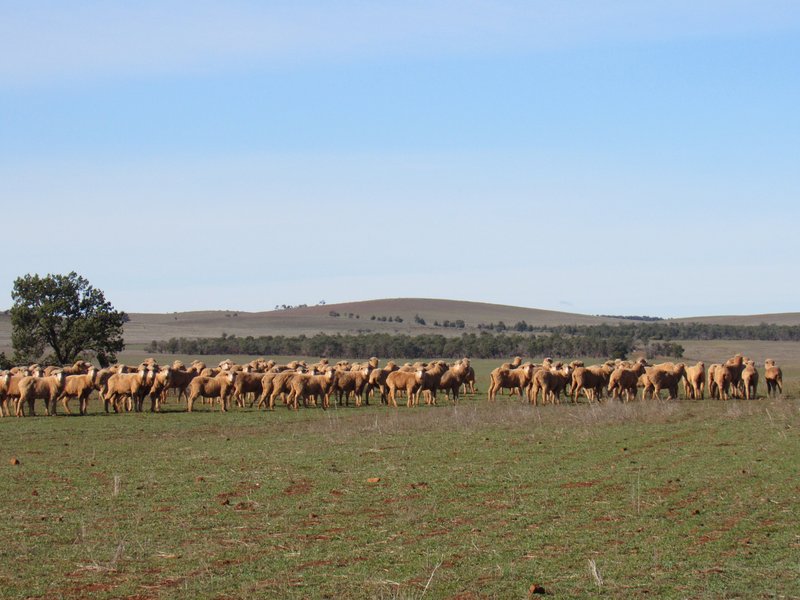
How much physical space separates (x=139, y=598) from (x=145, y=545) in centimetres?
221

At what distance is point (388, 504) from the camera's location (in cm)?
1455

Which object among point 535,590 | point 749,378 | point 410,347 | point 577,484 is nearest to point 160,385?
point 749,378

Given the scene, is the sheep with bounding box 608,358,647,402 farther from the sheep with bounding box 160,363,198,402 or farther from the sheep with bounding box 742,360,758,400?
the sheep with bounding box 160,363,198,402

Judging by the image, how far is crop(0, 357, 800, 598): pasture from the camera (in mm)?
10398

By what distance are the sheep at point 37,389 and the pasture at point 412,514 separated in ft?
29.5

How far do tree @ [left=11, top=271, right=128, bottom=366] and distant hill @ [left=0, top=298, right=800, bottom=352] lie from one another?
72053 millimetres

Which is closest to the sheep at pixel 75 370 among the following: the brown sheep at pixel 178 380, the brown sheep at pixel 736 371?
the brown sheep at pixel 178 380

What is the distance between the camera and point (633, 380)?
36.8m

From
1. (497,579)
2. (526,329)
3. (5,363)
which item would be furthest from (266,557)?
(526,329)

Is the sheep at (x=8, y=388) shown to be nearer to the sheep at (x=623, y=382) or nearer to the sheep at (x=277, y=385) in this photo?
the sheep at (x=277, y=385)

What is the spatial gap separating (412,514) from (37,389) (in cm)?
2276

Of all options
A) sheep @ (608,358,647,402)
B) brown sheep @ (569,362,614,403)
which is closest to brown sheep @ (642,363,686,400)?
sheep @ (608,358,647,402)

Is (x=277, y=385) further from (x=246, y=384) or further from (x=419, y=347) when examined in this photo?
(x=419, y=347)

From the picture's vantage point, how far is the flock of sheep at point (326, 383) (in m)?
34.1
